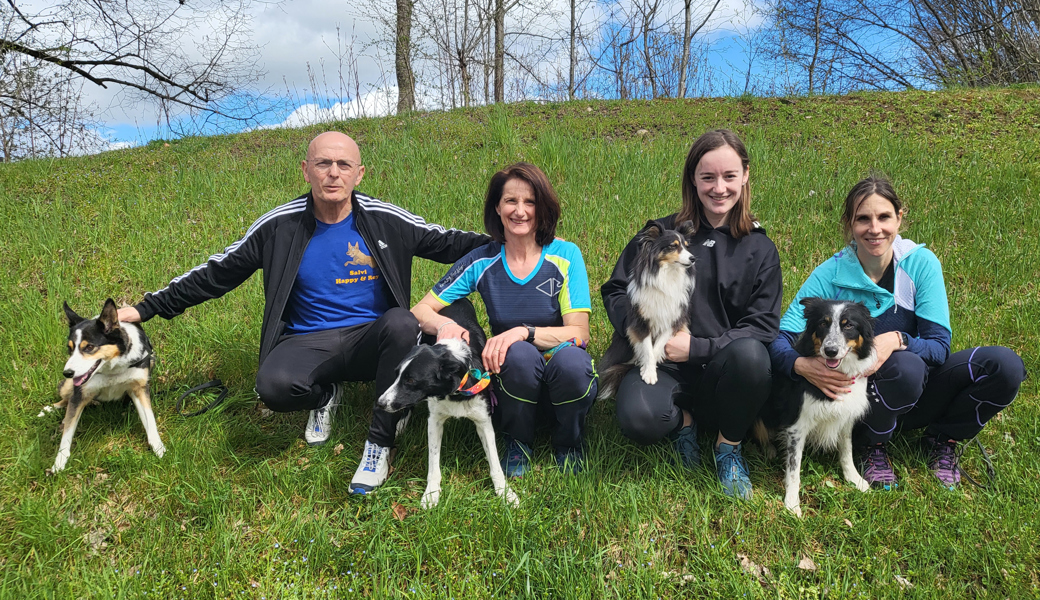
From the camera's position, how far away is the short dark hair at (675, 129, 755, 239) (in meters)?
2.91

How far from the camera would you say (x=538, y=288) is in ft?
10.3

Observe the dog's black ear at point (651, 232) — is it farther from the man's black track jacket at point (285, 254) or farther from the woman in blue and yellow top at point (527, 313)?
the man's black track jacket at point (285, 254)

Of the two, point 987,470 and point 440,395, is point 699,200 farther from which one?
point 987,470

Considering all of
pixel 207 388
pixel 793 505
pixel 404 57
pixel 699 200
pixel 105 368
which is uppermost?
pixel 404 57

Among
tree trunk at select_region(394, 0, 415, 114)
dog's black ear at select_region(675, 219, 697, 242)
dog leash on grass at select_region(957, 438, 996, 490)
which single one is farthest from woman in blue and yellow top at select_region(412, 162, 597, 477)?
tree trunk at select_region(394, 0, 415, 114)

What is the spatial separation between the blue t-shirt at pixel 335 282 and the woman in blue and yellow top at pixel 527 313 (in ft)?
1.58

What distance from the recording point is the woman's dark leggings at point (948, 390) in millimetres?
2670

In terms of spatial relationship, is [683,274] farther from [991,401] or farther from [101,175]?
[101,175]

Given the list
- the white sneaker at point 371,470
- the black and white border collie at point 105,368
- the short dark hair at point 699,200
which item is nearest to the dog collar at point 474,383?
the white sneaker at point 371,470

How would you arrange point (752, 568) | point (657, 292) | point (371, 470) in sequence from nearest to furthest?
1. point (752, 568)
2. point (657, 292)
3. point (371, 470)

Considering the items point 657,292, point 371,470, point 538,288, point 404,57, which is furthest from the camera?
point 404,57

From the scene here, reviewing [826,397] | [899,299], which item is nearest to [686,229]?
[826,397]

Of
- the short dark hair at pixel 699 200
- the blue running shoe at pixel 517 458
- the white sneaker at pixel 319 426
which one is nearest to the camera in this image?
the short dark hair at pixel 699 200

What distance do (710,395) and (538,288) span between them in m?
1.13
